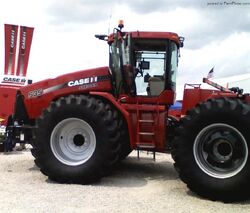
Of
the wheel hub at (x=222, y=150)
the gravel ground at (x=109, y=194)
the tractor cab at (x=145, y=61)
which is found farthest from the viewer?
the tractor cab at (x=145, y=61)

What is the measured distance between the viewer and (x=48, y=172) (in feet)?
28.5

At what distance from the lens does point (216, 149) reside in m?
7.75

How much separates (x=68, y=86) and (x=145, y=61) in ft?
5.32

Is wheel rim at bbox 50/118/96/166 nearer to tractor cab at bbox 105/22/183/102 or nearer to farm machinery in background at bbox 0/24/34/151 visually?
tractor cab at bbox 105/22/183/102

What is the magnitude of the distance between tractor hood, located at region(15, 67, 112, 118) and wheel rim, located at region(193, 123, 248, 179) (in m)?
2.43

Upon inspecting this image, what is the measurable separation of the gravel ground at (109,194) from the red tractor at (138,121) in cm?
34

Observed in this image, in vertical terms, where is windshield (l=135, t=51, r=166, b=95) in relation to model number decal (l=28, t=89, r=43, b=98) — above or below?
above

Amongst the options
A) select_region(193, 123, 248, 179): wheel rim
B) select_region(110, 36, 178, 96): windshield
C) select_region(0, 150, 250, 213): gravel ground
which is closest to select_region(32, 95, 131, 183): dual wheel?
select_region(0, 150, 250, 213): gravel ground

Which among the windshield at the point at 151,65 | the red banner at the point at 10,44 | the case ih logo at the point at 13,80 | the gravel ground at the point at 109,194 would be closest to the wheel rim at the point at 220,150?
the gravel ground at the point at 109,194

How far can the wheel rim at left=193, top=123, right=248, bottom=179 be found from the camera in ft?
24.7

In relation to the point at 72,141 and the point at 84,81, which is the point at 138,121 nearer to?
the point at 72,141

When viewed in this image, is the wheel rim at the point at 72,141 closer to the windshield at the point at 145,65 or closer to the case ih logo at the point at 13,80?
the windshield at the point at 145,65

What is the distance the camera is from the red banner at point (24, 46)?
16422mm

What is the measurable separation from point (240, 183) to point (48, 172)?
3.47 m
